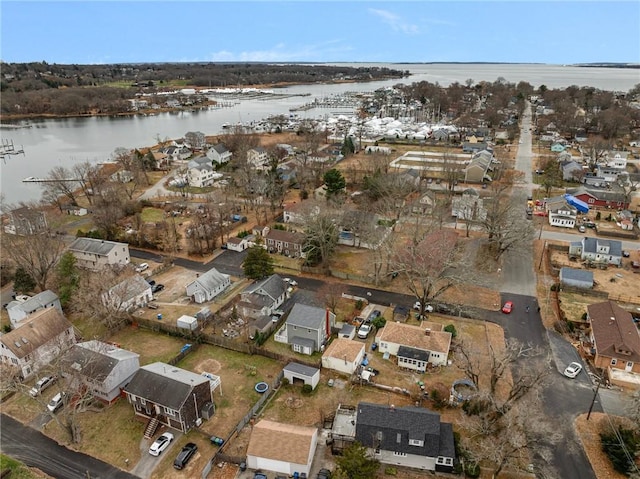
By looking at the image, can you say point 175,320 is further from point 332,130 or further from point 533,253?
point 332,130

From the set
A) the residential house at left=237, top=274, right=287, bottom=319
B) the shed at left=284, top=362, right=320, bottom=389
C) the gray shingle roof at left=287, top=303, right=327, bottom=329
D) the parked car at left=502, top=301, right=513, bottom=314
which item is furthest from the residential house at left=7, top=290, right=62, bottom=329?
the parked car at left=502, top=301, right=513, bottom=314

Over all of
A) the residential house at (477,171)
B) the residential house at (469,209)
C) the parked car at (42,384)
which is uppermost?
the residential house at (477,171)

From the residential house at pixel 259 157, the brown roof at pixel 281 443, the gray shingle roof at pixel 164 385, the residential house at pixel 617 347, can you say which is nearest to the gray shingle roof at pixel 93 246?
the gray shingle roof at pixel 164 385

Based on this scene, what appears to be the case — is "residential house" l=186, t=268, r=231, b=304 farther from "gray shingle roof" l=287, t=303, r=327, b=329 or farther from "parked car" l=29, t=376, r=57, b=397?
"parked car" l=29, t=376, r=57, b=397

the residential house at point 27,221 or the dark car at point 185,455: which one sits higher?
the residential house at point 27,221

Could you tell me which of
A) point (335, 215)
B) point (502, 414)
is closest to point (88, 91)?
point (335, 215)

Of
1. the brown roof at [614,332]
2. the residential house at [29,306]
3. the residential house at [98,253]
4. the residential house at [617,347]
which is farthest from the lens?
the residential house at [98,253]

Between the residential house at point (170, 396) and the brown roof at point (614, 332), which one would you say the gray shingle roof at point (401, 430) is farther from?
the brown roof at point (614, 332)
